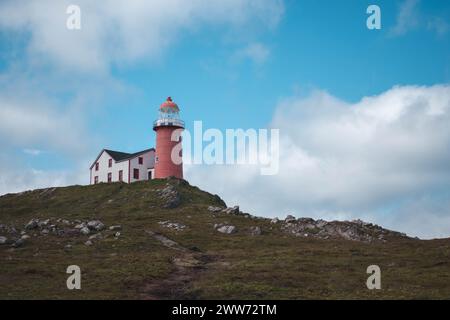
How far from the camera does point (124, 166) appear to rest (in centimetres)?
9244

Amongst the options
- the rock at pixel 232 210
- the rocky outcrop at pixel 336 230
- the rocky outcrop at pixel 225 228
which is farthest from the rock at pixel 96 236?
the rocky outcrop at pixel 336 230

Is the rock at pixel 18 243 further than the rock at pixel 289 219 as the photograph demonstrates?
No

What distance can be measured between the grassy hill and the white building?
1410 cm

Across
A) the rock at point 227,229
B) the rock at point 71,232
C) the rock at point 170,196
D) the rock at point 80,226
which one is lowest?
the rock at point 71,232

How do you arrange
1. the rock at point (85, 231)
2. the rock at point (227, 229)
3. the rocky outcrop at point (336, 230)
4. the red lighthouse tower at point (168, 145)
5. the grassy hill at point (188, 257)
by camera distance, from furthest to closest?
the red lighthouse tower at point (168, 145) → the rocky outcrop at point (336, 230) → the rock at point (227, 229) → the rock at point (85, 231) → the grassy hill at point (188, 257)

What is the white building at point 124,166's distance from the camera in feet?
302

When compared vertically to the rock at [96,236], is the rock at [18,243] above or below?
below

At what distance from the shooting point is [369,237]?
6344 centimetres

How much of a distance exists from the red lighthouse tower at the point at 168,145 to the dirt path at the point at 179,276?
35225mm

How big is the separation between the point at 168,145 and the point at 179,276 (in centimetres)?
5128

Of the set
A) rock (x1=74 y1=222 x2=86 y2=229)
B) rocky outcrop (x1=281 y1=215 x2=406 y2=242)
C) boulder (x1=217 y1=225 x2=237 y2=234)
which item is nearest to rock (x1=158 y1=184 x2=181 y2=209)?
boulder (x1=217 y1=225 x2=237 y2=234)

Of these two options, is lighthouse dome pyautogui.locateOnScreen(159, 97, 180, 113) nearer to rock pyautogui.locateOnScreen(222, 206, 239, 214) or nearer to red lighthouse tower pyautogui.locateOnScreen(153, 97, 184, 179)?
red lighthouse tower pyautogui.locateOnScreen(153, 97, 184, 179)

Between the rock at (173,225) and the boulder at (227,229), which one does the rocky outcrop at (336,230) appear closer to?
the boulder at (227,229)

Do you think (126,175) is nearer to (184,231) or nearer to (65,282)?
(184,231)
